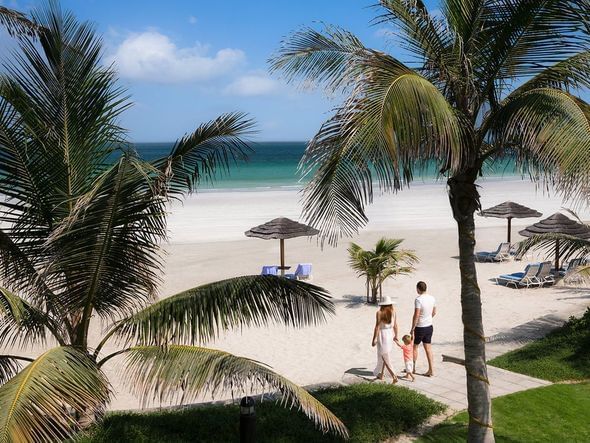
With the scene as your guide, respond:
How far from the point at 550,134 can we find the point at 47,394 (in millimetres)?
3831

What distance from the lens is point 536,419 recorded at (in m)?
6.87

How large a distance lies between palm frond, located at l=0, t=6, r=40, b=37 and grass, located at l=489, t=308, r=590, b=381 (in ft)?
24.9

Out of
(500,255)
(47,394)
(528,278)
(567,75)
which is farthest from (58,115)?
(500,255)

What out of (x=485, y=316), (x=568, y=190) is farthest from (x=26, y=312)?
(x=485, y=316)

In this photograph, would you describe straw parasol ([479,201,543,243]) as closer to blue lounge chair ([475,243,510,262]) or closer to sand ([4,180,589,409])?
blue lounge chair ([475,243,510,262])

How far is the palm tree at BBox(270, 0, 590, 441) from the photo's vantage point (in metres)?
4.12

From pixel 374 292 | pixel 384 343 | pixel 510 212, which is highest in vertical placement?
pixel 510 212

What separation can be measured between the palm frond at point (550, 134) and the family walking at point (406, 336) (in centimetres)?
377

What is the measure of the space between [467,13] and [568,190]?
190 centimetres

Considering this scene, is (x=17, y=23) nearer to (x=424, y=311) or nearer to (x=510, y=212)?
(x=424, y=311)

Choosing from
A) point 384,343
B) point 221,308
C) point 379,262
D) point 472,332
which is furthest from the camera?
point 379,262

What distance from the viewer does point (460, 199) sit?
5.31 meters

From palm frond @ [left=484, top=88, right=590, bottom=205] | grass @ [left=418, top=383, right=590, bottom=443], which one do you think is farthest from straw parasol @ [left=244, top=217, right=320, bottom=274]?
palm frond @ [left=484, top=88, right=590, bottom=205]

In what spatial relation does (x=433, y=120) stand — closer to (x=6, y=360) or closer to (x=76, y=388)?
(x=76, y=388)
